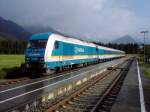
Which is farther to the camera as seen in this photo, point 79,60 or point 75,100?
point 79,60

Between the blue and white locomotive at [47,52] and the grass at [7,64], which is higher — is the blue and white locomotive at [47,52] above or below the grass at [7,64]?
above

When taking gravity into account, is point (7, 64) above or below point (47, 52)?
below

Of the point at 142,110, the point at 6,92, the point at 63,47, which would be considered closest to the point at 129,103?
the point at 142,110

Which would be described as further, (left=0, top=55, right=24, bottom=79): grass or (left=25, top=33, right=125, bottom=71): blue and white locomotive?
(left=25, top=33, right=125, bottom=71): blue and white locomotive

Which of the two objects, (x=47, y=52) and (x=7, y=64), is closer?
(x=47, y=52)

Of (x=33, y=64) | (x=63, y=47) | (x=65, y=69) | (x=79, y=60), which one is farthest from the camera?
(x=79, y=60)

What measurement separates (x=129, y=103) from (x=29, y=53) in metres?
14.3

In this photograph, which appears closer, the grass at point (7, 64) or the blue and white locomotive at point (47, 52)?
the grass at point (7, 64)

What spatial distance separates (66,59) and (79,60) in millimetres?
7724

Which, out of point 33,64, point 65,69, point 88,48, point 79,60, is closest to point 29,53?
point 33,64

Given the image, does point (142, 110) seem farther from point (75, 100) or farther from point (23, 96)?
point (23, 96)

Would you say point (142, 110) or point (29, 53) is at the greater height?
point (29, 53)

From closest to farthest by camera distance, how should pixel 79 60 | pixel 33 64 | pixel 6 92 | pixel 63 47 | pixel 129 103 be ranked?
pixel 129 103 → pixel 6 92 → pixel 33 64 → pixel 63 47 → pixel 79 60

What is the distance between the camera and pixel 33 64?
Result: 26.1 meters
